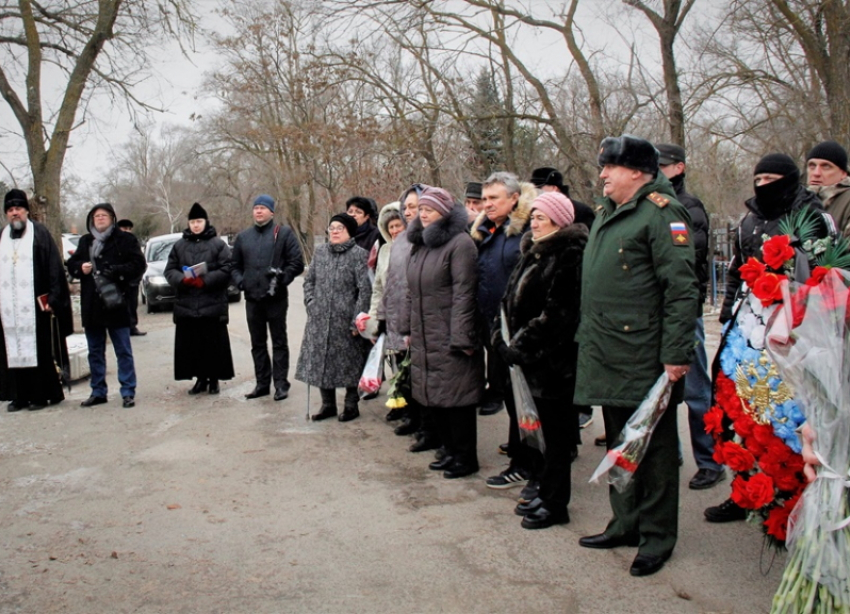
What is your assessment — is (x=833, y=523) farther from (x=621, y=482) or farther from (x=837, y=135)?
(x=837, y=135)

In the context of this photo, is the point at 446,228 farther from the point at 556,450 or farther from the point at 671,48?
the point at 671,48

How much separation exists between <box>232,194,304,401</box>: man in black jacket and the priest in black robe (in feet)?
5.98

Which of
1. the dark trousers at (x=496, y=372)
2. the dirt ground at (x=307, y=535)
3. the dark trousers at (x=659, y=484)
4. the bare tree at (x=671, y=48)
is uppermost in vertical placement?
the bare tree at (x=671, y=48)

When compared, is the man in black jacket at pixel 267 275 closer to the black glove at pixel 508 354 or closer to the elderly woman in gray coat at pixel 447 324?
the elderly woman in gray coat at pixel 447 324

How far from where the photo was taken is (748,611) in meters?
3.18

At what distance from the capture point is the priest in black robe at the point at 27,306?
7.32m

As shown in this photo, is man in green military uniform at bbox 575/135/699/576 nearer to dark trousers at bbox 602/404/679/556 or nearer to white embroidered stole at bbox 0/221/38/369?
dark trousers at bbox 602/404/679/556

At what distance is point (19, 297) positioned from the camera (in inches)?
289

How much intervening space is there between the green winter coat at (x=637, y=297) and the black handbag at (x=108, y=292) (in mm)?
5143

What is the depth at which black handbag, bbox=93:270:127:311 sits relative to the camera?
7.13 meters

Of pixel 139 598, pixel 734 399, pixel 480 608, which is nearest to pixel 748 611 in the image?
pixel 734 399

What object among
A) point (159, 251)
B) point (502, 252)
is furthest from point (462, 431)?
point (159, 251)

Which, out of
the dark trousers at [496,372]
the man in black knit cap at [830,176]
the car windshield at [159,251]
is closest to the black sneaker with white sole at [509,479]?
the dark trousers at [496,372]

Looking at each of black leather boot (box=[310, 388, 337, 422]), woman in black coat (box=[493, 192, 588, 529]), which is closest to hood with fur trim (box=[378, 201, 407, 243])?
black leather boot (box=[310, 388, 337, 422])
